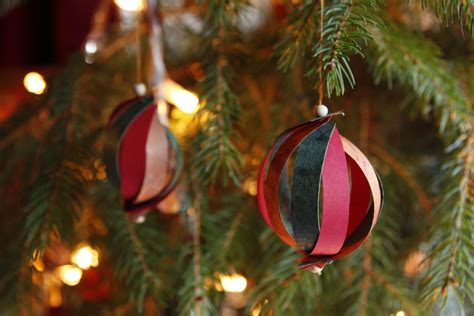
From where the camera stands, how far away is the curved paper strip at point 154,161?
41 cm

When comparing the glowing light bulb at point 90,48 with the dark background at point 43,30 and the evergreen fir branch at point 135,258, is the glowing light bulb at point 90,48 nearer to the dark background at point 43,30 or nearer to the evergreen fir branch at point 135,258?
the evergreen fir branch at point 135,258

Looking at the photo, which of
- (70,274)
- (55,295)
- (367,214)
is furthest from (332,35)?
(55,295)

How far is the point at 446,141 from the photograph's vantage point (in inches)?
17.4

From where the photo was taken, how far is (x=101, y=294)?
66 cm

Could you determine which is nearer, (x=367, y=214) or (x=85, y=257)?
(x=367, y=214)

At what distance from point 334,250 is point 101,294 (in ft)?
1.38

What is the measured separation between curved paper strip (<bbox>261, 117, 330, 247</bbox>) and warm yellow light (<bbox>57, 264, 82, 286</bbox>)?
1.10 feet

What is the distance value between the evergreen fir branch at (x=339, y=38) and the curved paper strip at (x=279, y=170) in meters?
0.03

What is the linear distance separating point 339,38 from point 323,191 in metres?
0.09

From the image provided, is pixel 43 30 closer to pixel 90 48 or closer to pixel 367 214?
pixel 90 48

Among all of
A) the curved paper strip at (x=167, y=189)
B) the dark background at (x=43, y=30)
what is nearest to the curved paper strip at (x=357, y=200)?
the curved paper strip at (x=167, y=189)

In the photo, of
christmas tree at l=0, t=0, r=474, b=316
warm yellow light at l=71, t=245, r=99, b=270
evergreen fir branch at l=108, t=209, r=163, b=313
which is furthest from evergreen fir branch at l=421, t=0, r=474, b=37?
warm yellow light at l=71, t=245, r=99, b=270

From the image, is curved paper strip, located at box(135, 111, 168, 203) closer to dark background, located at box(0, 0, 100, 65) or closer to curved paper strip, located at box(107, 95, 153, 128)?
curved paper strip, located at box(107, 95, 153, 128)

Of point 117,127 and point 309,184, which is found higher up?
point 117,127
